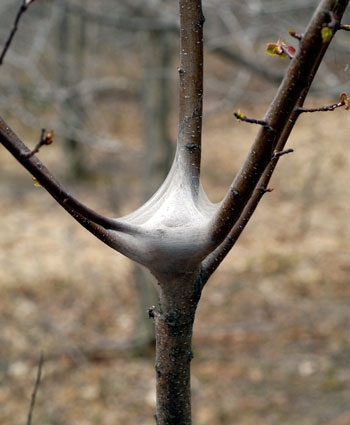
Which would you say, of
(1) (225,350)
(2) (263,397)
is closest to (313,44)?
(2) (263,397)

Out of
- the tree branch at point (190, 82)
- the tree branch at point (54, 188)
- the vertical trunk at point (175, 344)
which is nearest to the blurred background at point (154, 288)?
the tree branch at point (190, 82)

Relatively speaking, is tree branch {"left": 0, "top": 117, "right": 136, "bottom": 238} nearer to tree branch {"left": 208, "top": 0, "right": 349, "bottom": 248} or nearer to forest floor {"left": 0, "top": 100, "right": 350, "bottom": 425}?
tree branch {"left": 208, "top": 0, "right": 349, "bottom": 248}

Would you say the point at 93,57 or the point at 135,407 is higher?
the point at 93,57

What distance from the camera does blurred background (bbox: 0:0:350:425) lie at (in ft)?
13.8

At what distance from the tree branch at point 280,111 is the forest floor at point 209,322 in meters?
2.76

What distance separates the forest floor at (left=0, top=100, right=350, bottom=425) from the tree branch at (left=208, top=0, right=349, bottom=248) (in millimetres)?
2763

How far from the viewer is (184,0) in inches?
52.0

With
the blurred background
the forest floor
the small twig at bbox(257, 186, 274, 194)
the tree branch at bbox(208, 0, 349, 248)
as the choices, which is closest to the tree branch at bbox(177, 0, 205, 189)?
the small twig at bbox(257, 186, 274, 194)

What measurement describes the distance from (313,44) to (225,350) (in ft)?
14.5

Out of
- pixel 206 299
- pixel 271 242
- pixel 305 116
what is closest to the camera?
pixel 206 299

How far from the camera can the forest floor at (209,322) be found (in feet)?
13.9

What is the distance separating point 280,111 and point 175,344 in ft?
2.25

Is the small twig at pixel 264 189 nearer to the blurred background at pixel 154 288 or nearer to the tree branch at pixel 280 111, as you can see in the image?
the tree branch at pixel 280 111

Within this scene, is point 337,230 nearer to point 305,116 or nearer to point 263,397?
point 263,397
